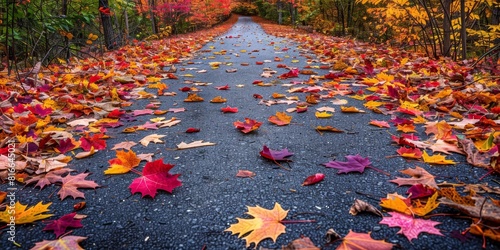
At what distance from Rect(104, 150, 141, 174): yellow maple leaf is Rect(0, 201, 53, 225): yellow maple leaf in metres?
0.33

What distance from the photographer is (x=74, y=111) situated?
253 centimetres

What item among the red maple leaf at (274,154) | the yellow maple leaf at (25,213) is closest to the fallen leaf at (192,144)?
the red maple leaf at (274,154)

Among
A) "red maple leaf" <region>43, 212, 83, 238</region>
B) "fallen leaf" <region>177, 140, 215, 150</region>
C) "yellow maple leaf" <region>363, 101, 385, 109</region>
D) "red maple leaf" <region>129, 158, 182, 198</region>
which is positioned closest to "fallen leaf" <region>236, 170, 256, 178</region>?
"red maple leaf" <region>129, 158, 182, 198</region>

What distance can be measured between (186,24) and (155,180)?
656 inches

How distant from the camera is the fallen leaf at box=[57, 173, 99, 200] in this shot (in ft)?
4.47

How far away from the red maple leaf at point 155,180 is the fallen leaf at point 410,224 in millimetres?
864

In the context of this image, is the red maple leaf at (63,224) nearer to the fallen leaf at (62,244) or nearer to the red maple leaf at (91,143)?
the fallen leaf at (62,244)

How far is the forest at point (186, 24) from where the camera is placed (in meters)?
4.21

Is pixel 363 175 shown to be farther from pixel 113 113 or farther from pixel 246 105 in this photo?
pixel 113 113

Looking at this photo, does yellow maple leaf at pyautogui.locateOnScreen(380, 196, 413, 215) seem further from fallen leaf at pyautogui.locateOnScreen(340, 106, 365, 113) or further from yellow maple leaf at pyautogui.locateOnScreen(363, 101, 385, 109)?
yellow maple leaf at pyautogui.locateOnScreen(363, 101, 385, 109)

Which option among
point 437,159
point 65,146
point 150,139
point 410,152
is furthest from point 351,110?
point 65,146

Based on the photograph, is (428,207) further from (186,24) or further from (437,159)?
(186,24)

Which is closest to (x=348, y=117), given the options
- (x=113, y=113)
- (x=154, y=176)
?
(x=154, y=176)

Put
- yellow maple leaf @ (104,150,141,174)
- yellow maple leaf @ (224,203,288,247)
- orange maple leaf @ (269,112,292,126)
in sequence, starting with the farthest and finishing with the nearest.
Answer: orange maple leaf @ (269,112,292,126) < yellow maple leaf @ (104,150,141,174) < yellow maple leaf @ (224,203,288,247)
